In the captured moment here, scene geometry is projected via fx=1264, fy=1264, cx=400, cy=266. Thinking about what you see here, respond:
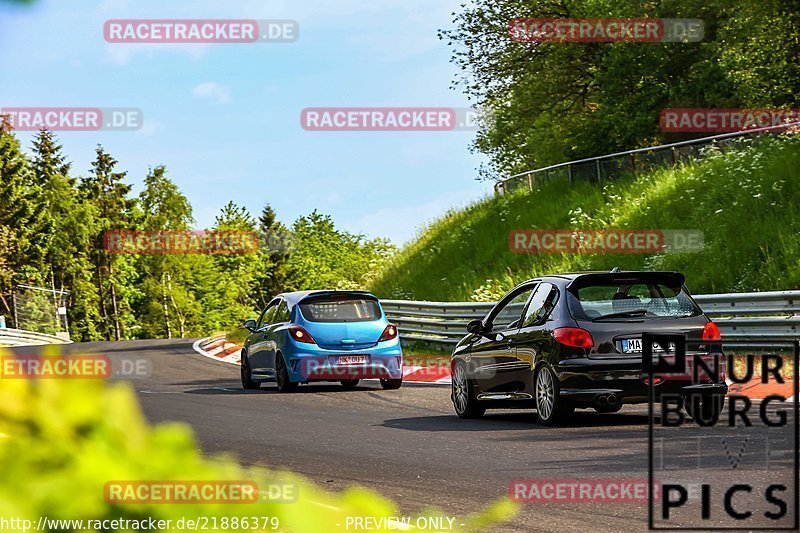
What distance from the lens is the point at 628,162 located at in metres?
33.0

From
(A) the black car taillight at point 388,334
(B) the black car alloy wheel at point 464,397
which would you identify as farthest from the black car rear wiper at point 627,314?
(A) the black car taillight at point 388,334

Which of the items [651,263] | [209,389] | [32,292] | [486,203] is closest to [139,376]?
[209,389]

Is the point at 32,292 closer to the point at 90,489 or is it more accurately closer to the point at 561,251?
the point at 561,251

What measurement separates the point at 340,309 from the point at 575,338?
736 cm

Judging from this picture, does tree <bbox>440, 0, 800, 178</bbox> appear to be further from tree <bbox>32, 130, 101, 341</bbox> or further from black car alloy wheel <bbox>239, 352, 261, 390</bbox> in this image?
tree <bbox>32, 130, 101, 341</bbox>

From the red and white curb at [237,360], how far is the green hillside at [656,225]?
17.9 ft

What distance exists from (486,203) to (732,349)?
23.8 m

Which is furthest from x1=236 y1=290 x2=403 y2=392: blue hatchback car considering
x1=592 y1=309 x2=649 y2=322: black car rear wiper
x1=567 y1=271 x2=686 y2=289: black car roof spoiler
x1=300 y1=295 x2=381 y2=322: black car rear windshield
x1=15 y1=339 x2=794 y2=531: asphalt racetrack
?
x1=592 y1=309 x2=649 y2=322: black car rear wiper

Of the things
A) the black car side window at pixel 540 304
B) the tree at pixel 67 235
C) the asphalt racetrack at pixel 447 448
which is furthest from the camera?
the tree at pixel 67 235

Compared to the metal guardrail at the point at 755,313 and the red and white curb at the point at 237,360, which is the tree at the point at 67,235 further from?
the metal guardrail at the point at 755,313

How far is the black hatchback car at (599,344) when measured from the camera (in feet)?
39.9

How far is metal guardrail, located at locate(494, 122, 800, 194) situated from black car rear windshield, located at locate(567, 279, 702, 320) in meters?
15.5

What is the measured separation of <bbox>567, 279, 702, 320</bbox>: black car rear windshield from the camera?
1247cm

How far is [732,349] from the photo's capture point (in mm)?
17719
